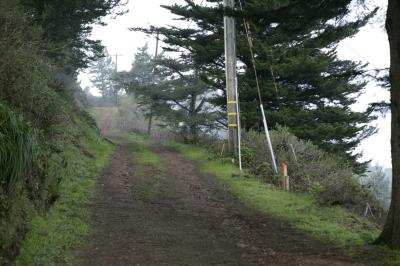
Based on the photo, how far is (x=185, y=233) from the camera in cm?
790

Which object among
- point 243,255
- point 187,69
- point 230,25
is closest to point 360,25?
point 243,255

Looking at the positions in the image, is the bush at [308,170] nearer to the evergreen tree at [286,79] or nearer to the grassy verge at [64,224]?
the evergreen tree at [286,79]

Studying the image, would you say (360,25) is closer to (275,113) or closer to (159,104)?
(275,113)

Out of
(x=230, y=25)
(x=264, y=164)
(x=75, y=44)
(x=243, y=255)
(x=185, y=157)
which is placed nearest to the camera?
(x=243, y=255)

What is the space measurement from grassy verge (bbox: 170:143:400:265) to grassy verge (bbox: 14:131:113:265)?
3.80 meters

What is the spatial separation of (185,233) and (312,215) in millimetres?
3087

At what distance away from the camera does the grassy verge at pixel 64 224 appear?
599cm

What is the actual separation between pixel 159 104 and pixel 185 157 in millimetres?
11014

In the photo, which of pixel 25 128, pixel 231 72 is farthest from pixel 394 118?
pixel 231 72

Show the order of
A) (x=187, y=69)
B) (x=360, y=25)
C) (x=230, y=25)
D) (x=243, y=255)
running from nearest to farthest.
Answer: (x=243, y=255)
(x=360, y=25)
(x=230, y=25)
(x=187, y=69)

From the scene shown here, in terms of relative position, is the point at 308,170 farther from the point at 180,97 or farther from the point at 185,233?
the point at 180,97

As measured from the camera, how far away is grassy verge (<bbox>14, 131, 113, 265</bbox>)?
5992 mm

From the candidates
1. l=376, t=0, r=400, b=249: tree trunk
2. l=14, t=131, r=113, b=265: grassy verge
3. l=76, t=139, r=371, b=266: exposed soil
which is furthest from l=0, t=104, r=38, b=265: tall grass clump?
l=376, t=0, r=400, b=249: tree trunk

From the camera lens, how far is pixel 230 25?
1714cm
